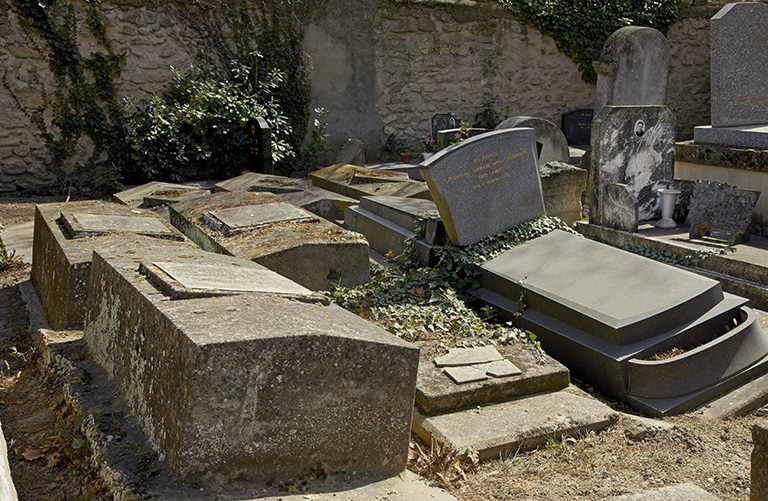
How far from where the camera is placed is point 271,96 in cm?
1162

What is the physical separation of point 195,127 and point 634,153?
6660 mm

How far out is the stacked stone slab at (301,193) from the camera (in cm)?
747

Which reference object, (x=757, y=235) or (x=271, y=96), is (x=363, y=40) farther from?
(x=757, y=235)

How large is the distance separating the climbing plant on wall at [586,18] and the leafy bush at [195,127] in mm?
6258

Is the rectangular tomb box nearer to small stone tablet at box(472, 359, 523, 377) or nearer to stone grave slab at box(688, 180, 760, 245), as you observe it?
small stone tablet at box(472, 359, 523, 377)

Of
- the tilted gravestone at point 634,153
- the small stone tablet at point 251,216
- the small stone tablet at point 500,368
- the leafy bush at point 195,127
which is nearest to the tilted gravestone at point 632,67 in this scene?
the tilted gravestone at point 634,153

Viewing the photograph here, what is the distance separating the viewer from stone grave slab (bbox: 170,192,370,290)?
176 inches

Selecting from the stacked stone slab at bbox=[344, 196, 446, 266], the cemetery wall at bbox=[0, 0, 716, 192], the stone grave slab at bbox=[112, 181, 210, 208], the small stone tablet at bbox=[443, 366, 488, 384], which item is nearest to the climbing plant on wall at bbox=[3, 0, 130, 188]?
the cemetery wall at bbox=[0, 0, 716, 192]

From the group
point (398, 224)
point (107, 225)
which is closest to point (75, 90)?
point (398, 224)

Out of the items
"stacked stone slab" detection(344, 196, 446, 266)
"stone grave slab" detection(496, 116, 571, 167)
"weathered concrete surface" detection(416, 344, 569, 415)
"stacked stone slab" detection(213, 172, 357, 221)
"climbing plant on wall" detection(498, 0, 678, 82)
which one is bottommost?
"weathered concrete surface" detection(416, 344, 569, 415)

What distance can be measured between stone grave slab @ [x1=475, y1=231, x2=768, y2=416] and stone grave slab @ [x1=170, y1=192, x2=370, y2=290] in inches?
49.2

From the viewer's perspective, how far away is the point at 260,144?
1011cm

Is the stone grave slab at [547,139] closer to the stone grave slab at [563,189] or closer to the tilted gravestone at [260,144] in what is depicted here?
the stone grave slab at [563,189]

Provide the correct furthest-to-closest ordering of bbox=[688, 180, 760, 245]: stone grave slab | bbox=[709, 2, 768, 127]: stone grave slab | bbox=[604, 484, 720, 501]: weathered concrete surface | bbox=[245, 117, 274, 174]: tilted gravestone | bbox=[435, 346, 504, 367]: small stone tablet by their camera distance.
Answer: bbox=[245, 117, 274, 174]: tilted gravestone
bbox=[709, 2, 768, 127]: stone grave slab
bbox=[688, 180, 760, 245]: stone grave slab
bbox=[435, 346, 504, 367]: small stone tablet
bbox=[604, 484, 720, 501]: weathered concrete surface
